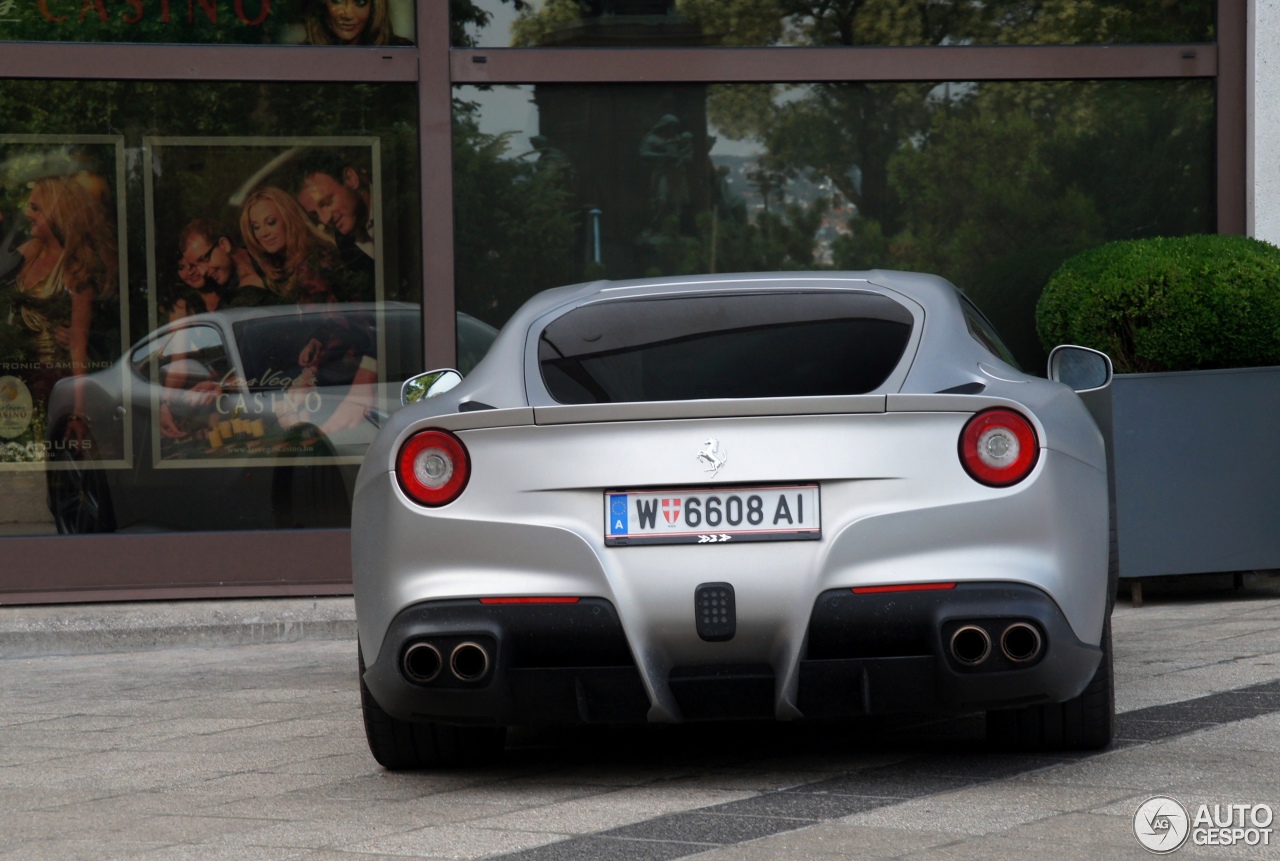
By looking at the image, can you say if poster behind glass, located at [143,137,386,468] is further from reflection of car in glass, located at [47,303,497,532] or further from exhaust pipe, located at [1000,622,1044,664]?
exhaust pipe, located at [1000,622,1044,664]

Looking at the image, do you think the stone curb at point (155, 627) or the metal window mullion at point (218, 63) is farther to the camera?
the metal window mullion at point (218, 63)

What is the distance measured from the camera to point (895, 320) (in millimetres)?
4348

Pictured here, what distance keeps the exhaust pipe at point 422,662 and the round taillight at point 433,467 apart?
1.14 feet

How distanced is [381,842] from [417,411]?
111 cm

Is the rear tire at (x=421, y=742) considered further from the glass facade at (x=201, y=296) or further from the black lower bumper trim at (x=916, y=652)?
the glass facade at (x=201, y=296)

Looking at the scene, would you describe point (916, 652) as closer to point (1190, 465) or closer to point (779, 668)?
point (779, 668)

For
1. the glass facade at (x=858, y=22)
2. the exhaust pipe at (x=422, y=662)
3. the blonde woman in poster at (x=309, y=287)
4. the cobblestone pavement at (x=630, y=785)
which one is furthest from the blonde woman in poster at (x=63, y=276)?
the exhaust pipe at (x=422, y=662)

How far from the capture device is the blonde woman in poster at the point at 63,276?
8.63 m

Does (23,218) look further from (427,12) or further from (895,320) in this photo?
(895,320)

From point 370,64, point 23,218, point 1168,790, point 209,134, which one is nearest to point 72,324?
point 23,218

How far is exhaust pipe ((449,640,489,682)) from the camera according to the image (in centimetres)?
393

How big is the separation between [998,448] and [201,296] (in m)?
5.83

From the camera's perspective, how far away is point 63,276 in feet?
28.4

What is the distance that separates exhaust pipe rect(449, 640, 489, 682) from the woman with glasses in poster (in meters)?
5.52
